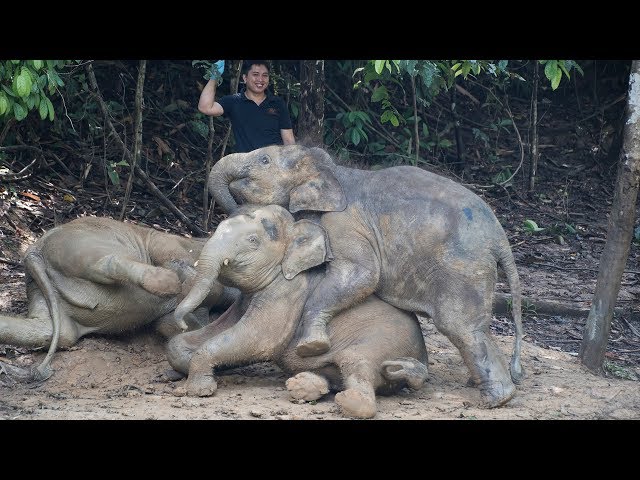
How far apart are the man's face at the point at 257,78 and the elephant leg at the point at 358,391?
2.92 metres

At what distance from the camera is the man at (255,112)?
8.85 m

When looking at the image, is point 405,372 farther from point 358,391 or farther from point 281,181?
point 281,181

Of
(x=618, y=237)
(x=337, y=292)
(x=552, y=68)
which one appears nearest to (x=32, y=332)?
(x=337, y=292)

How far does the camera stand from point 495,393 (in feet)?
22.8

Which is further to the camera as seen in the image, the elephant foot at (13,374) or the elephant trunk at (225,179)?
the elephant trunk at (225,179)

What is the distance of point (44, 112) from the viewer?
855 centimetres

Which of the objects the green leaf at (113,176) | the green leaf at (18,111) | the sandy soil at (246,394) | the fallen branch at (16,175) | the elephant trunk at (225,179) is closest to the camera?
the sandy soil at (246,394)

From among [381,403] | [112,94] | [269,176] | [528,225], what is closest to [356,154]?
[528,225]

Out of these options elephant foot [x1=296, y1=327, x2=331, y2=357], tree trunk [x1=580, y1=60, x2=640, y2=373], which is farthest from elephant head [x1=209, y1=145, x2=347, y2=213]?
tree trunk [x1=580, y1=60, x2=640, y2=373]

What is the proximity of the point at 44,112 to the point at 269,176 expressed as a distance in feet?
7.28

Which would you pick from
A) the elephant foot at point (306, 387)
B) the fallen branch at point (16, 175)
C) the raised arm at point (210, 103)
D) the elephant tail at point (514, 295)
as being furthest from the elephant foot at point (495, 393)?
the fallen branch at point (16, 175)

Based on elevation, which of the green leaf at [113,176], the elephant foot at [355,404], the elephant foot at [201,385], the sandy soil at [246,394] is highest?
the green leaf at [113,176]

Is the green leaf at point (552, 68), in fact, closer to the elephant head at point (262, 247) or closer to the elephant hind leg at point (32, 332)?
the elephant head at point (262, 247)

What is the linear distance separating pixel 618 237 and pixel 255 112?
312cm
